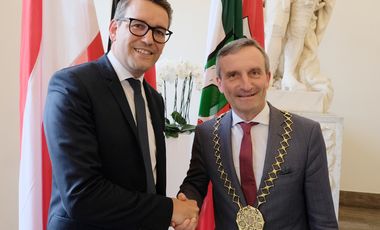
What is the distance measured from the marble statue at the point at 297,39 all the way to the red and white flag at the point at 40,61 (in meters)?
2.03

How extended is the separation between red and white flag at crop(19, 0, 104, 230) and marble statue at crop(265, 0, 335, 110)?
203 centimetres

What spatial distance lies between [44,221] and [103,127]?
765mm

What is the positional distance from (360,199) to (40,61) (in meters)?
4.48

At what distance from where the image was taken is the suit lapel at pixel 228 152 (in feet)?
4.21

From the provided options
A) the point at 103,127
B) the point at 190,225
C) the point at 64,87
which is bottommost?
the point at 190,225

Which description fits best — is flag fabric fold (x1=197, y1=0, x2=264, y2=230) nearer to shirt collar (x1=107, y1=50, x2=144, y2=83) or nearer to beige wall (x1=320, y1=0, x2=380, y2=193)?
shirt collar (x1=107, y1=50, x2=144, y2=83)

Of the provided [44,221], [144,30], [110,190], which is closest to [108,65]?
[144,30]

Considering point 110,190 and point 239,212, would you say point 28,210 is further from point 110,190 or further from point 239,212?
point 239,212

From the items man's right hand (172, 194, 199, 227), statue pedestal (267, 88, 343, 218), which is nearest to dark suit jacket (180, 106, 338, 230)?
man's right hand (172, 194, 199, 227)

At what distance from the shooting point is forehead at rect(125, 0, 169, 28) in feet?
3.80

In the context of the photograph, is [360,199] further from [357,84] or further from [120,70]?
[120,70]

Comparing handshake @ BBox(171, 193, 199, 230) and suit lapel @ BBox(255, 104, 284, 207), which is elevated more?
suit lapel @ BBox(255, 104, 284, 207)

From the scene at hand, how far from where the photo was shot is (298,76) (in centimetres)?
338

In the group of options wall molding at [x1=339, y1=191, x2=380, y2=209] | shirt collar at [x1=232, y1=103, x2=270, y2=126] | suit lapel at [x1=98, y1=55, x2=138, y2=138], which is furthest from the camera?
wall molding at [x1=339, y1=191, x2=380, y2=209]
